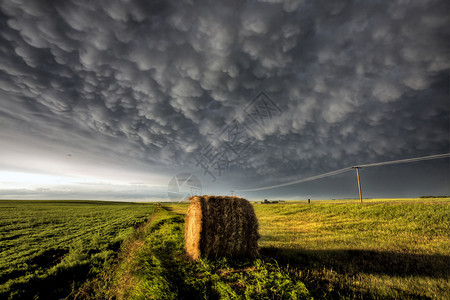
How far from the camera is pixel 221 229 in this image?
301 inches

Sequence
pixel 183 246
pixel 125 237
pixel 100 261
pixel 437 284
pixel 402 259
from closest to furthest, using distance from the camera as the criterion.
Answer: pixel 437 284, pixel 402 259, pixel 100 261, pixel 183 246, pixel 125 237

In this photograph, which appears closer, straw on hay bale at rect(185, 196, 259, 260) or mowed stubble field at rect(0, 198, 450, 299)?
mowed stubble field at rect(0, 198, 450, 299)

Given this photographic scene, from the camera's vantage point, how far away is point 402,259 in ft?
21.5

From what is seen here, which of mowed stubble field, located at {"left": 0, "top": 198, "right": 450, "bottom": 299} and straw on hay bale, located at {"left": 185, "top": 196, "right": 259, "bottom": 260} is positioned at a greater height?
straw on hay bale, located at {"left": 185, "top": 196, "right": 259, "bottom": 260}

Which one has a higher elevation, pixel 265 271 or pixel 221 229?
pixel 221 229

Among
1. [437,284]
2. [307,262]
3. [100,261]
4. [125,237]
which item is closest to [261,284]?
[307,262]

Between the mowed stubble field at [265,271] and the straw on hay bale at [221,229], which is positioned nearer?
the mowed stubble field at [265,271]

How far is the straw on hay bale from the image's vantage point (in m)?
7.36

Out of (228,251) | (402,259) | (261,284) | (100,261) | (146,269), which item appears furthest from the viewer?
(100,261)

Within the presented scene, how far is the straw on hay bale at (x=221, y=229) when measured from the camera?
24.1 feet

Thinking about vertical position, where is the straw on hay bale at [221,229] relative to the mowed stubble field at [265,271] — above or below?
above

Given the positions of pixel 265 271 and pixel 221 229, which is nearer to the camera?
pixel 265 271

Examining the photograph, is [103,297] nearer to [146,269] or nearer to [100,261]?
[146,269]

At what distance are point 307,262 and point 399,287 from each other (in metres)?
2.34
